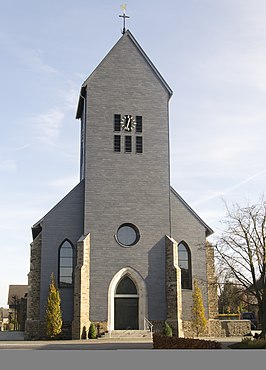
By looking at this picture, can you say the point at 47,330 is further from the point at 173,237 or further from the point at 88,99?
the point at 88,99

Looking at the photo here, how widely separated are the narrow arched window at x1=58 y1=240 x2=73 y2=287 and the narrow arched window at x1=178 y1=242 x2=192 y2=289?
766cm

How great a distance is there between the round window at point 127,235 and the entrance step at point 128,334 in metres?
5.75

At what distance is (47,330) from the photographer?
34.8m

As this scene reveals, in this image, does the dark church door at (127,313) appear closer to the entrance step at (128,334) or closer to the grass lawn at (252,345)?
the entrance step at (128,334)

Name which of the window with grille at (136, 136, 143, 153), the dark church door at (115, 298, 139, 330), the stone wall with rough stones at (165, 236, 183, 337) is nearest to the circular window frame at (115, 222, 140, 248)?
the stone wall with rough stones at (165, 236, 183, 337)

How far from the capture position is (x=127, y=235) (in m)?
37.4

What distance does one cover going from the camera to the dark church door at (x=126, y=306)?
118 feet

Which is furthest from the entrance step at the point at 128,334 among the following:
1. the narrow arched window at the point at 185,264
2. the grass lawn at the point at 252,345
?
the grass lawn at the point at 252,345

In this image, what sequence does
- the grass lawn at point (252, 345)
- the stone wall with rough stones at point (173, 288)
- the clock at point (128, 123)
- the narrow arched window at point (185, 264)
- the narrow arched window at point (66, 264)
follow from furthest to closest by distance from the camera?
the clock at point (128, 123) < the narrow arched window at point (185, 264) < the narrow arched window at point (66, 264) < the stone wall with rough stones at point (173, 288) < the grass lawn at point (252, 345)

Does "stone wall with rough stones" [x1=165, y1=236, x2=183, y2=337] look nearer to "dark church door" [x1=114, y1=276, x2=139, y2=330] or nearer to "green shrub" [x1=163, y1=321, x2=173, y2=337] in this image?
"green shrub" [x1=163, y1=321, x2=173, y2=337]

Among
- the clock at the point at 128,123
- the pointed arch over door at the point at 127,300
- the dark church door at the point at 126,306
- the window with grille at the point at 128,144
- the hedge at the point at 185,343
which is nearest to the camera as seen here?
the hedge at the point at 185,343

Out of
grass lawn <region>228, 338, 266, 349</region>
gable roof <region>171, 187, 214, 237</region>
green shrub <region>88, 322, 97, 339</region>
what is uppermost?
gable roof <region>171, 187, 214, 237</region>

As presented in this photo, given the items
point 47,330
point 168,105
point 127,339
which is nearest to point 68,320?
point 47,330

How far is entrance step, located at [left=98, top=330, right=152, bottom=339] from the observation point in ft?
113
